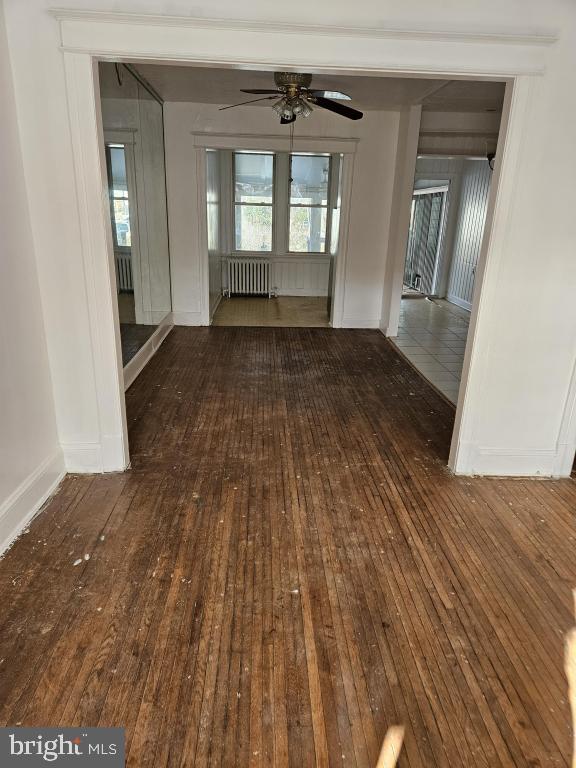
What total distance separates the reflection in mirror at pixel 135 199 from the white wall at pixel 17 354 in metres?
1.53

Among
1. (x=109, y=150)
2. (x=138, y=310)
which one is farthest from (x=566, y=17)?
(x=138, y=310)

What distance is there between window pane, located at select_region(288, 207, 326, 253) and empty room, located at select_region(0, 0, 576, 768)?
494cm

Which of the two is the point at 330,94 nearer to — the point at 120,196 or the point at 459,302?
the point at 120,196

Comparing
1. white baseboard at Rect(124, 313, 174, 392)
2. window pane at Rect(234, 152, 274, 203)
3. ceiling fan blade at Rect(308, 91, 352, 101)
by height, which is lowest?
white baseboard at Rect(124, 313, 174, 392)

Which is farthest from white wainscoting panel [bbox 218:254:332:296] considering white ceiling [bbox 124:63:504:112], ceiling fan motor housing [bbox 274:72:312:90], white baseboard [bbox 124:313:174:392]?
ceiling fan motor housing [bbox 274:72:312:90]

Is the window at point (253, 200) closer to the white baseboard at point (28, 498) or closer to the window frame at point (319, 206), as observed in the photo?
the window frame at point (319, 206)

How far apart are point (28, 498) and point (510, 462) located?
2.85 meters

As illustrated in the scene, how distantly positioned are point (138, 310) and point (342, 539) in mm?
3505

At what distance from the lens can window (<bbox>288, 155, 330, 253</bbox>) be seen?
917 centimetres

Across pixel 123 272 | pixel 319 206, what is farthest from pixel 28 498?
pixel 319 206

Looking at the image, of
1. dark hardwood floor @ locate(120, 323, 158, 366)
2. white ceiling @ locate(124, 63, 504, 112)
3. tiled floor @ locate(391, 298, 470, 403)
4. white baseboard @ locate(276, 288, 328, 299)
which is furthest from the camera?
white baseboard @ locate(276, 288, 328, 299)

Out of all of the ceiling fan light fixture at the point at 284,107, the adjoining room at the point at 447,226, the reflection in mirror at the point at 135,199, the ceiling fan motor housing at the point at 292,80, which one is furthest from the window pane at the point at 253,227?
the ceiling fan motor housing at the point at 292,80

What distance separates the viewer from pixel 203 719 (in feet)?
5.30

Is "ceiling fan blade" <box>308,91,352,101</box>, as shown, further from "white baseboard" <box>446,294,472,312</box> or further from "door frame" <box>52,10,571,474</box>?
"white baseboard" <box>446,294,472,312</box>
